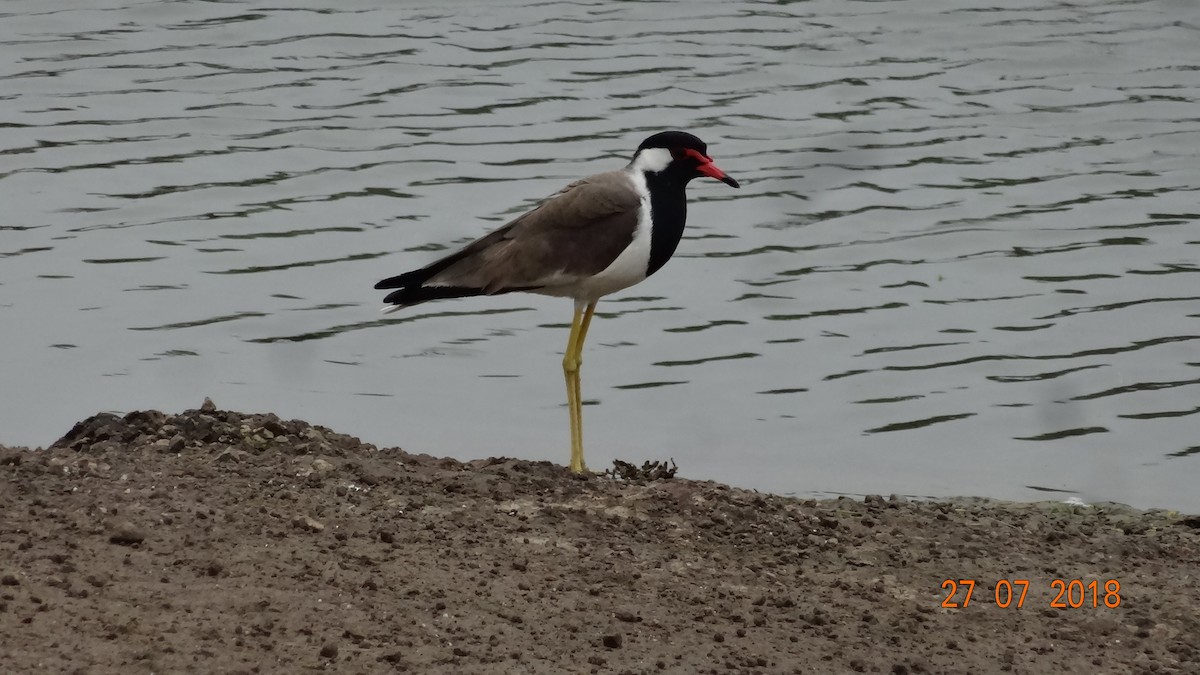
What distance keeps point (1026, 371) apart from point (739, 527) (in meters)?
4.19

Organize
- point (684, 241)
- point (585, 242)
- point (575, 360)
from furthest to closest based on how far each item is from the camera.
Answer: point (684, 241), point (575, 360), point (585, 242)

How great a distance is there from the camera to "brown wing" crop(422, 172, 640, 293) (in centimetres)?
738

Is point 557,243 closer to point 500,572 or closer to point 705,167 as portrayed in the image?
point 705,167

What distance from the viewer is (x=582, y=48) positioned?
1634cm

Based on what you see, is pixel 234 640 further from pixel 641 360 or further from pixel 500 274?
pixel 641 360

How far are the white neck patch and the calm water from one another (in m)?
1.88

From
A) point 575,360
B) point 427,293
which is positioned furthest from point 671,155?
point 427,293

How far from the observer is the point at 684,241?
12047 millimetres

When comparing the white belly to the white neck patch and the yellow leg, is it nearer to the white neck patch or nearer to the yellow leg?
the white neck patch
